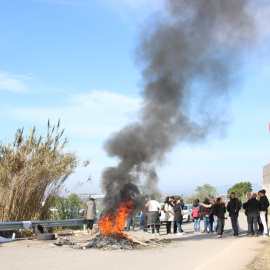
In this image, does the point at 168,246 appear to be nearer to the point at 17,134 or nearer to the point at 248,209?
the point at 248,209

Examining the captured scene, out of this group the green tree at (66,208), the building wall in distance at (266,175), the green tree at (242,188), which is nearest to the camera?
the green tree at (66,208)

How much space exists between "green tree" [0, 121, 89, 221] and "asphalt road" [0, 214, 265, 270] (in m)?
2.38

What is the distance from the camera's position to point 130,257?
9914 millimetres

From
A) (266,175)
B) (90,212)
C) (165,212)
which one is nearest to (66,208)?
(90,212)

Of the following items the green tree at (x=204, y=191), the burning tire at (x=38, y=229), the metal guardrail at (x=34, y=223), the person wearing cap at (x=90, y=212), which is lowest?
the burning tire at (x=38, y=229)

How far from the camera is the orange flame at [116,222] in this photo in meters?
12.1

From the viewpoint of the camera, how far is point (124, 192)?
12734mm

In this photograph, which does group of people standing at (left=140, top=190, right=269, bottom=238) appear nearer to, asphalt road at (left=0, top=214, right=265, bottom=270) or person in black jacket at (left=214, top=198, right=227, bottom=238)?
person in black jacket at (left=214, top=198, right=227, bottom=238)

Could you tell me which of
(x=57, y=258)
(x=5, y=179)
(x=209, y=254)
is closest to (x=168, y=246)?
(x=209, y=254)

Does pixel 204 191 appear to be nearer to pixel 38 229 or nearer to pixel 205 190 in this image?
pixel 205 190

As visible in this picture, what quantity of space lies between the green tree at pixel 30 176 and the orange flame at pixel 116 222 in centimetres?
397

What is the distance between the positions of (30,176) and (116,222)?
4.61 metres

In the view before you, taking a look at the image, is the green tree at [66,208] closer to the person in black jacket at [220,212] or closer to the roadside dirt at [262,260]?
the person in black jacket at [220,212]

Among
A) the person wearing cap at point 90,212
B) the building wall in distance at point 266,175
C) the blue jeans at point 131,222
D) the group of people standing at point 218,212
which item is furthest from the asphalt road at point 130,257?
the building wall in distance at point 266,175
